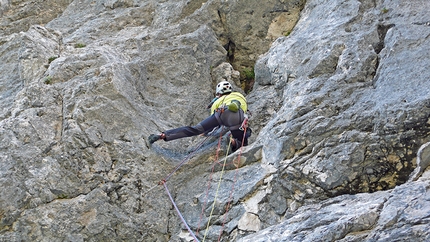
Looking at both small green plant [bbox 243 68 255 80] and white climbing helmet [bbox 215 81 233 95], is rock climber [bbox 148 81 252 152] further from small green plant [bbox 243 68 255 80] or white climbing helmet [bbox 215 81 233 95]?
small green plant [bbox 243 68 255 80]

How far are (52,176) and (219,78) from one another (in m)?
5.31

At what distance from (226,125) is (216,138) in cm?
41

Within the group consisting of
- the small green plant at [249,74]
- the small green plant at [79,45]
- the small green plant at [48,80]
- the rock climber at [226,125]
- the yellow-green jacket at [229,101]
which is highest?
the small green plant at [79,45]

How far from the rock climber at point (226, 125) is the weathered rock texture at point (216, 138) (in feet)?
1.08

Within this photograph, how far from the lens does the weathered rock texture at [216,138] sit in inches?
334

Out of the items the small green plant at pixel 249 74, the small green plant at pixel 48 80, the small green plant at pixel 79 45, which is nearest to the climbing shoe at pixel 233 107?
the small green plant at pixel 249 74

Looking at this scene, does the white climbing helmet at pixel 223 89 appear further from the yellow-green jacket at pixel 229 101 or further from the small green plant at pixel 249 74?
the small green plant at pixel 249 74

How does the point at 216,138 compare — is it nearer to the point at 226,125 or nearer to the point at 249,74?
the point at 226,125

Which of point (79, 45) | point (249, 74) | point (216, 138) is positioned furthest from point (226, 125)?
point (79, 45)

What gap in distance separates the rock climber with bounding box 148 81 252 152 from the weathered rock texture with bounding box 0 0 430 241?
331 mm

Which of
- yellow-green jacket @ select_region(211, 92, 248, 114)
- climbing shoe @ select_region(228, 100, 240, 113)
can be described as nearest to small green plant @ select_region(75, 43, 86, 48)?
yellow-green jacket @ select_region(211, 92, 248, 114)

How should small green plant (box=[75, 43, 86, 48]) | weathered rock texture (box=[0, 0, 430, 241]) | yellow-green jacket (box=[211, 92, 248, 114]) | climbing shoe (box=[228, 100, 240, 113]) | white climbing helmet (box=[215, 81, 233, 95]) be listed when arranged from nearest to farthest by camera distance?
weathered rock texture (box=[0, 0, 430, 241])
climbing shoe (box=[228, 100, 240, 113])
yellow-green jacket (box=[211, 92, 248, 114])
white climbing helmet (box=[215, 81, 233, 95])
small green plant (box=[75, 43, 86, 48])

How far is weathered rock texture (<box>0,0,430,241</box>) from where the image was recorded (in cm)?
848

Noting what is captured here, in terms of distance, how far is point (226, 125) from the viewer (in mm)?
11445
